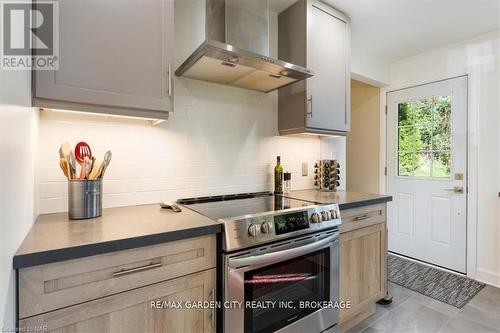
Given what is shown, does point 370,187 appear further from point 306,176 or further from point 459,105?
point 306,176

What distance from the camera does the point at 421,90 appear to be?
9.62ft

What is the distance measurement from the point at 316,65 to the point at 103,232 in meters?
1.81

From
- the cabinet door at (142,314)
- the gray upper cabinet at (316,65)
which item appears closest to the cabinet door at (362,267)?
the gray upper cabinet at (316,65)

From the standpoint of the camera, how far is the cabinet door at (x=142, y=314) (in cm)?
85

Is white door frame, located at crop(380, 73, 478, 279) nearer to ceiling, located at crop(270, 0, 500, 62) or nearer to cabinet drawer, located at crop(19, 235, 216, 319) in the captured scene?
ceiling, located at crop(270, 0, 500, 62)

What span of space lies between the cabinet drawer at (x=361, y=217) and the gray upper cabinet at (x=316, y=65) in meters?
0.67

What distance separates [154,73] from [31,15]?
0.48 metres

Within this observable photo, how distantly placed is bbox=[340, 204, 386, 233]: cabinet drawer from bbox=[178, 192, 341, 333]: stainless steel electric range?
0.44 ft

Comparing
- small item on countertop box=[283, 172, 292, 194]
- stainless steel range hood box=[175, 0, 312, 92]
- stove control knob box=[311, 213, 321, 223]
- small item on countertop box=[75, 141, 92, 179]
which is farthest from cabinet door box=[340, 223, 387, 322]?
small item on countertop box=[75, 141, 92, 179]

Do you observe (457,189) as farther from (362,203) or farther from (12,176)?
(12,176)

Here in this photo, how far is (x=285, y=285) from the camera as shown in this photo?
140 centimetres

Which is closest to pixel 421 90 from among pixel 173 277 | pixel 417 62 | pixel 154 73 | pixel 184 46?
pixel 417 62

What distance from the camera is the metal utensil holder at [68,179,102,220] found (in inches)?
47.2

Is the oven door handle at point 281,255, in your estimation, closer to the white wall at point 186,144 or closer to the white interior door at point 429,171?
the white wall at point 186,144
